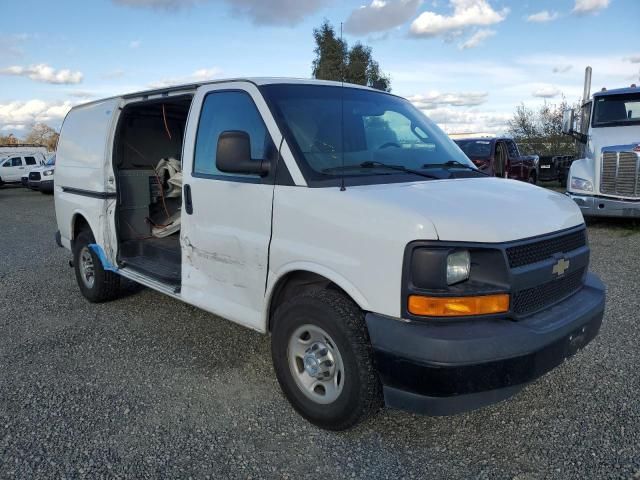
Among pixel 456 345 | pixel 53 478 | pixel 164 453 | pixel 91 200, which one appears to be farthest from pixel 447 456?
pixel 91 200

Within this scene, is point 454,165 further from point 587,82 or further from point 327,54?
point 327,54

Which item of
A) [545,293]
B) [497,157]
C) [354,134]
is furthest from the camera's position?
[497,157]

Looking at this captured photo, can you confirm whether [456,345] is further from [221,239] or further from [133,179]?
[133,179]

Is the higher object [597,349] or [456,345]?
[456,345]

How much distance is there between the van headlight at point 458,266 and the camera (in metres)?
2.74

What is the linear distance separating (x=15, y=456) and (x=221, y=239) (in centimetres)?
177

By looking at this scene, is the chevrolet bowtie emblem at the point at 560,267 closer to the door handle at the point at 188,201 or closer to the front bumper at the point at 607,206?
the door handle at the point at 188,201

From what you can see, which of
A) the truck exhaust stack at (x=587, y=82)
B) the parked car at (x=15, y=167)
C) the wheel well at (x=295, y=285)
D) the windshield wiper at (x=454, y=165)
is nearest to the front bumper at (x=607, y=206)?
the truck exhaust stack at (x=587, y=82)

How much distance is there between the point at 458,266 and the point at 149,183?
4.21 metres

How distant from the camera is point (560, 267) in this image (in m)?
3.14

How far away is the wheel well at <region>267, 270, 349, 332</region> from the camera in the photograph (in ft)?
10.6

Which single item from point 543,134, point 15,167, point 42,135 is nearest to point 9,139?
point 42,135

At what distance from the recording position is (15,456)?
303 cm

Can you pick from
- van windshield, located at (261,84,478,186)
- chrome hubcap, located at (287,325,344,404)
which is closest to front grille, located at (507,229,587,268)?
van windshield, located at (261,84,478,186)
